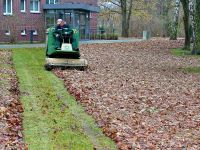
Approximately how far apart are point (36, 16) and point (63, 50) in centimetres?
2909

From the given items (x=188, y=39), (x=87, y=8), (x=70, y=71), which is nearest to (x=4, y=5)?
(x=87, y=8)

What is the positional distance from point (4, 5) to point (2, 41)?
4502mm

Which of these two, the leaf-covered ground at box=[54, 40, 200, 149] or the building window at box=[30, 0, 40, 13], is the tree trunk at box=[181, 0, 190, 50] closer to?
the leaf-covered ground at box=[54, 40, 200, 149]

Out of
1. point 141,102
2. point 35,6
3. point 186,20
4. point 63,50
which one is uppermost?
point 35,6

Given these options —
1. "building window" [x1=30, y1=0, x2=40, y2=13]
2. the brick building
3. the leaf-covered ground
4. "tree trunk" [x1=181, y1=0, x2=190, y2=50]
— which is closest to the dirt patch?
the leaf-covered ground

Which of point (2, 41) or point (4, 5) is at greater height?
point (4, 5)

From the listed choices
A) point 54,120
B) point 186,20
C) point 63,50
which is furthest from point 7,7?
point 54,120

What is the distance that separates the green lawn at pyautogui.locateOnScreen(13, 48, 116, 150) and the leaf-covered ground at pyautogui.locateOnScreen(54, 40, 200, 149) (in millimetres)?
271

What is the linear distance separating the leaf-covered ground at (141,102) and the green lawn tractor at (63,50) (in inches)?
26.3

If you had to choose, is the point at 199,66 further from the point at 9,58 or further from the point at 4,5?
the point at 4,5

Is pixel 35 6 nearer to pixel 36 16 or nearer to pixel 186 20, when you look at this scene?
pixel 36 16

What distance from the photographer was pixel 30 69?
20453mm

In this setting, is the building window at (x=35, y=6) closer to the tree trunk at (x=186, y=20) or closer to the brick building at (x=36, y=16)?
the brick building at (x=36, y=16)

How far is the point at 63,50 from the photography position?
809 inches
